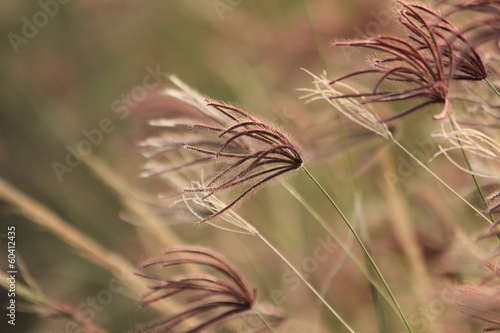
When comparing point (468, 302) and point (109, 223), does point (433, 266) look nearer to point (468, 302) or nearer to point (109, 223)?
point (468, 302)

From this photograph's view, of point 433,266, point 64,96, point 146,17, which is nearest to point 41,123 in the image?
point 64,96

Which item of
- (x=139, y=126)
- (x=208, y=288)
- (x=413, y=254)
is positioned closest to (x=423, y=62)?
(x=208, y=288)

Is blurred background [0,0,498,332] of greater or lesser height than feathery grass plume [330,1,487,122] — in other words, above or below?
above

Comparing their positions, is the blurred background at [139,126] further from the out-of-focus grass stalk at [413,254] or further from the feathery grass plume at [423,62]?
the feathery grass plume at [423,62]

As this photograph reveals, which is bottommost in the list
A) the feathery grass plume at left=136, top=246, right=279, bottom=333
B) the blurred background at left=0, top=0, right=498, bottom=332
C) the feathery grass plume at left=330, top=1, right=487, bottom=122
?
the feathery grass plume at left=136, top=246, right=279, bottom=333

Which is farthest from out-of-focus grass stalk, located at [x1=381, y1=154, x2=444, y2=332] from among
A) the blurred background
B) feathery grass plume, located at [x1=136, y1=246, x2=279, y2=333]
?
feathery grass plume, located at [x1=136, y1=246, x2=279, y2=333]

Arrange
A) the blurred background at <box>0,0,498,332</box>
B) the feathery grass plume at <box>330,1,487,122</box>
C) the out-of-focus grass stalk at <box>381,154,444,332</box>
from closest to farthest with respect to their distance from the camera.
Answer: the feathery grass plume at <box>330,1,487,122</box>
the out-of-focus grass stalk at <box>381,154,444,332</box>
the blurred background at <box>0,0,498,332</box>

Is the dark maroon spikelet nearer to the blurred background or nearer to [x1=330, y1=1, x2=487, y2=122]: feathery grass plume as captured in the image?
[x1=330, y1=1, x2=487, y2=122]: feathery grass plume
